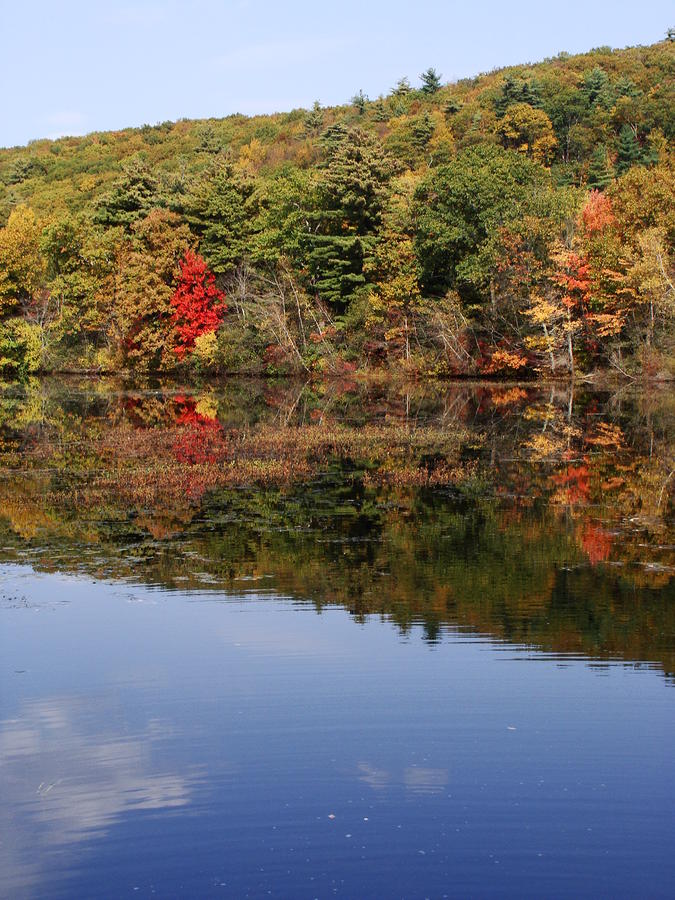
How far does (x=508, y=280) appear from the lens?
4206 cm

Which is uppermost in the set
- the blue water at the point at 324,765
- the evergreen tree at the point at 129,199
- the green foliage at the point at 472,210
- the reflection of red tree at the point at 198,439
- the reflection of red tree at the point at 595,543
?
the evergreen tree at the point at 129,199

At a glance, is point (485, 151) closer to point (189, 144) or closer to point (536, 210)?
point (536, 210)

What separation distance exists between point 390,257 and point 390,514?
3353 centimetres

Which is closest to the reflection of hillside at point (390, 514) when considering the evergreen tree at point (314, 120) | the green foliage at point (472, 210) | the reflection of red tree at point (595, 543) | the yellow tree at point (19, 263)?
the reflection of red tree at point (595, 543)

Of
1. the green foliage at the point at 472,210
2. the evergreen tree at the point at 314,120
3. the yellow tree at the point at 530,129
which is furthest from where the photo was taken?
the evergreen tree at the point at 314,120

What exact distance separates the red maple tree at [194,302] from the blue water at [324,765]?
45.0 metres

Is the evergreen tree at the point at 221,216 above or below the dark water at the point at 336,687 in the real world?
above

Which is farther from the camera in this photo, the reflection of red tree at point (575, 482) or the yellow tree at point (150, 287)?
the yellow tree at point (150, 287)

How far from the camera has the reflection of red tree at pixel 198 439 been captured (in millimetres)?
20516

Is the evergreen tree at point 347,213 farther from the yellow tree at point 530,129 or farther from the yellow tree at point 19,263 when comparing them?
the yellow tree at point 530,129

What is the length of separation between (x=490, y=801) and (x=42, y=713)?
11.4ft

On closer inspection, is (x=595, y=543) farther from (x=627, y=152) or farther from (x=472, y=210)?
(x=627, y=152)

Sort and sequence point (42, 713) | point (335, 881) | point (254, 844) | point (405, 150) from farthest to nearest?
point (405, 150), point (42, 713), point (254, 844), point (335, 881)

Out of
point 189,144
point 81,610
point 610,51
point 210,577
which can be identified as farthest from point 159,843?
point 610,51
